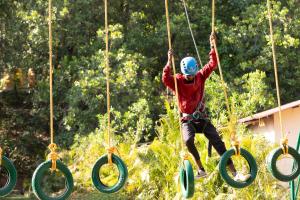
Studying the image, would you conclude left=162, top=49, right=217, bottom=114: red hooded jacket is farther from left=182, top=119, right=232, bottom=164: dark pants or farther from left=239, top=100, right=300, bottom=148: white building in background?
left=239, top=100, right=300, bottom=148: white building in background

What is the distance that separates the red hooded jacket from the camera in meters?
6.50

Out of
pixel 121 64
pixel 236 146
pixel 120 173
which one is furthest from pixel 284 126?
pixel 120 173

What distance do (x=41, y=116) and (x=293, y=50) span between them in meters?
5.49

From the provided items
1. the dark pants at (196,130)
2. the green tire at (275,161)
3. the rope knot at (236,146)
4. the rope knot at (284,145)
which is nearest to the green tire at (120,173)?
the dark pants at (196,130)

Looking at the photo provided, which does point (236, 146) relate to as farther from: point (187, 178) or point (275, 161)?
point (187, 178)

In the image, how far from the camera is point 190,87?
21.4 feet

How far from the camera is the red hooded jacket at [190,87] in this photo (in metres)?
6.50

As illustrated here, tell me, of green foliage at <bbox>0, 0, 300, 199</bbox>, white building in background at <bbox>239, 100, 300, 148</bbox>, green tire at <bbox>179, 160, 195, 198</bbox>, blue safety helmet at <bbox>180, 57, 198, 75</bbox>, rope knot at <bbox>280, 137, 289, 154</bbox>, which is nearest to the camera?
green tire at <bbox>179, 160, 195, 198</bbox>

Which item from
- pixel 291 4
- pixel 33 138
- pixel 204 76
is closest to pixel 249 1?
pixel 291 4

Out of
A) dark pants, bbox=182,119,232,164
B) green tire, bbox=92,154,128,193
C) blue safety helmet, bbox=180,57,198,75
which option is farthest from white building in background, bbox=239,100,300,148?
green tire, bbox=92,154,128,193

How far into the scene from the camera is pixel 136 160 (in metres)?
11.8

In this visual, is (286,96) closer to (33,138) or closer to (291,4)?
(291,4)

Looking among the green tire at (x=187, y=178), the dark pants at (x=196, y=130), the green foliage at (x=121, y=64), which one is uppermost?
the green foliage at (x=121, y=64)

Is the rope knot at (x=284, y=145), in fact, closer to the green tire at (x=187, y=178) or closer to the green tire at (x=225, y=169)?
the green tire at (x=225, y=169)
